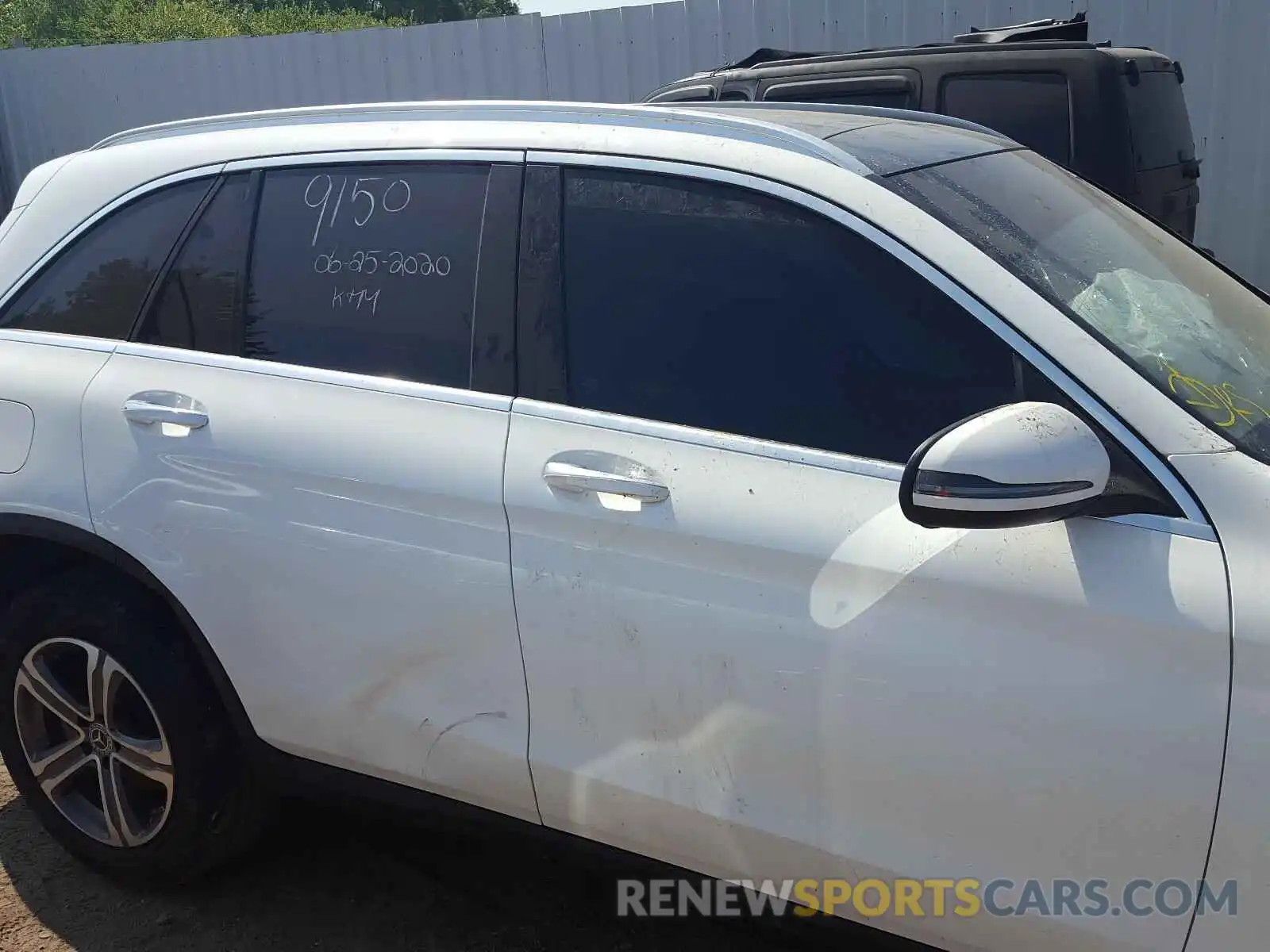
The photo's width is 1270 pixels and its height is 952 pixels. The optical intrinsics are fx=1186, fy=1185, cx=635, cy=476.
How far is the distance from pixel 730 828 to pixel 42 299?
2089 mm

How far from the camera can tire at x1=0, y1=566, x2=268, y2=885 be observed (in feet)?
8.92

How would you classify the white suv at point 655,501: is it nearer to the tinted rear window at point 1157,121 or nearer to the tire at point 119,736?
the tire at point 119,736

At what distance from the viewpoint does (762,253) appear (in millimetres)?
2131

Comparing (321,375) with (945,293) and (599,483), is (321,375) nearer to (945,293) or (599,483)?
(599,483)

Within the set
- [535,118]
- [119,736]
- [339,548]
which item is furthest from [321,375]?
[119,736]

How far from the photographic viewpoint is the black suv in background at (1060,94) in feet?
17.1

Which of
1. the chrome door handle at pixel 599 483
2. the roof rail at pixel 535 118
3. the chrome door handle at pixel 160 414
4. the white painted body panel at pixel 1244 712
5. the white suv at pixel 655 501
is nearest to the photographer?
the white painted body panel at pixel 1244 712

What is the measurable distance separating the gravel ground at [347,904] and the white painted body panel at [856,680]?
662mm

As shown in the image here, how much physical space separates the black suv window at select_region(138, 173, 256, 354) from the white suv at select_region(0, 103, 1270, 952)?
1 centimetres

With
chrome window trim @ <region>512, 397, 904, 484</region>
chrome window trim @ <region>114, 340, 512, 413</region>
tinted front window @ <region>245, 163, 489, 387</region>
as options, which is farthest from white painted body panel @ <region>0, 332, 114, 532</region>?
chrome window trim @ <region>512, 397, 904, 484</region>

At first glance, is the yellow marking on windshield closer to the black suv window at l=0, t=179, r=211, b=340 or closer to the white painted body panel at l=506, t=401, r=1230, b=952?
the white painted body panel at l=506, t=401, r=1230, b=952

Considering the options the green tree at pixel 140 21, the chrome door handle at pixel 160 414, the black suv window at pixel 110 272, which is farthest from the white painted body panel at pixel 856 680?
the green tree at pixel 140 21

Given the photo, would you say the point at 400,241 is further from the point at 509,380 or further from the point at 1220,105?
the point at 1220,105

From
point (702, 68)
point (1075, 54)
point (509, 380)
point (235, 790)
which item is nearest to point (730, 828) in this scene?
point (509, 380)
